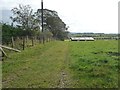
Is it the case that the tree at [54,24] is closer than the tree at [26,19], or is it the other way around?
the tree at [26,19]

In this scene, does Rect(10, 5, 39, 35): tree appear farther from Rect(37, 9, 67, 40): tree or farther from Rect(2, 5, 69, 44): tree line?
Rect(37, 9, 67, 40): tree

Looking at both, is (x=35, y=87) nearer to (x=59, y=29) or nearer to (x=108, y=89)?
(x=108, y=89)

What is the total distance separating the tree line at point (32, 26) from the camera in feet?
107

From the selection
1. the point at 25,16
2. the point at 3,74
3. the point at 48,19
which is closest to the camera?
the point at 3,74

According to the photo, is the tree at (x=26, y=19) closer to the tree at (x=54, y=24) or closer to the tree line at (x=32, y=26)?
the tree line at (x=32, y=26)

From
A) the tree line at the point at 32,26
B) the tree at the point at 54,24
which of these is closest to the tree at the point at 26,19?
the tree line at the point at 32,26

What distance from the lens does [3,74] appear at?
11.1 m

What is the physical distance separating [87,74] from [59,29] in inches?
3434

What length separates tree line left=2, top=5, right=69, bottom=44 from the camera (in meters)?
32.6

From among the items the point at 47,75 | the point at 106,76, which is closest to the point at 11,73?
the point at 47,75

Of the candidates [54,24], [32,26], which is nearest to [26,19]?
[32,26]

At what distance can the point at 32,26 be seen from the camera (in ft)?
174

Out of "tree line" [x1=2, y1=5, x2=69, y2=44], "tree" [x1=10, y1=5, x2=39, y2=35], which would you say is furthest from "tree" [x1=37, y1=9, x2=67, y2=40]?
"tree" [x1=10, y1=5, x2=39, y2=35]

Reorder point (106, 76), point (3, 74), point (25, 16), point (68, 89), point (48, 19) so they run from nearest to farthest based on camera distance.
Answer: point (68, 89) → point (106, 76) → point (3, 74) → point (25, 16) → point (48, 19)
